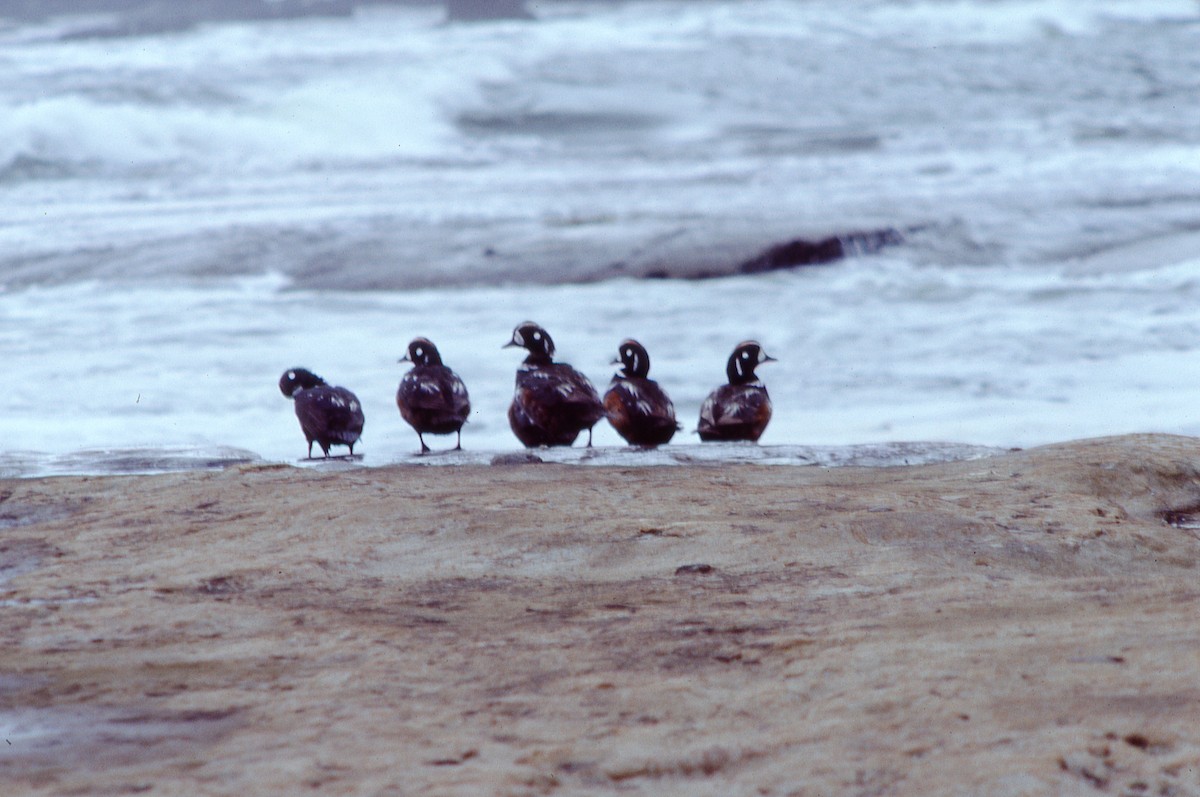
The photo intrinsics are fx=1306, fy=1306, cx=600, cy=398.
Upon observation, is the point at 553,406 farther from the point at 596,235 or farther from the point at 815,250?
the point at 596,235

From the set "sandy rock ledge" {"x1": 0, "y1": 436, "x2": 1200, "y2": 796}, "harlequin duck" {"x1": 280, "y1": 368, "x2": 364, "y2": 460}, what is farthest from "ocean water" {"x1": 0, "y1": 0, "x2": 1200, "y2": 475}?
"sandy rock ledge" {"x1": 0, "y1": 436, "x2": 1200, "y2": 796}

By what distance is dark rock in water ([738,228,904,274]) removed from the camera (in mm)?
11672

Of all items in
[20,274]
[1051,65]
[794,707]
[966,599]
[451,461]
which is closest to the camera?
[794,707]

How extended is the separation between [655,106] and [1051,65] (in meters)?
9.66

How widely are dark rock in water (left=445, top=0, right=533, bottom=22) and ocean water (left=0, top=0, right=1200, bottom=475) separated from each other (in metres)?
7.42

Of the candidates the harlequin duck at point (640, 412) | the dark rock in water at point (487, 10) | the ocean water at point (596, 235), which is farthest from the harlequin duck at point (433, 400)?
the dark rock in water at point (487, 10)

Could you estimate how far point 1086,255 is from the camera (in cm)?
1228

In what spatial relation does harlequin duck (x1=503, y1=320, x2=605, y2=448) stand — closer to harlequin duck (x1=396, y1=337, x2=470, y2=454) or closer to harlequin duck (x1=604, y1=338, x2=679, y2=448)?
harlequin duck (x1=604, y1=338, x2=679, y2=448)

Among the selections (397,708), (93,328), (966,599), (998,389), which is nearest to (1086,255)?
(998,389)

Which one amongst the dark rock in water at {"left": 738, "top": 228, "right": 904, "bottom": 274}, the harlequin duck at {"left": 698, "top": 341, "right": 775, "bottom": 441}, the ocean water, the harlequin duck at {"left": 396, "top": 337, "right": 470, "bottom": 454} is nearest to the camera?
the harlequin duck at {"left": 396, "top": 337, "right": 470, "bottom": 454}

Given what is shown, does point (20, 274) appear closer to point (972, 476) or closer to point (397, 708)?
point (972, 476)

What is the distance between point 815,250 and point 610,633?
9687mm

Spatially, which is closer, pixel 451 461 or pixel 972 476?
pixel 972 476

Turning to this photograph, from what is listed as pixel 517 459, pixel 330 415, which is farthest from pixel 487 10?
pixel 517 459
